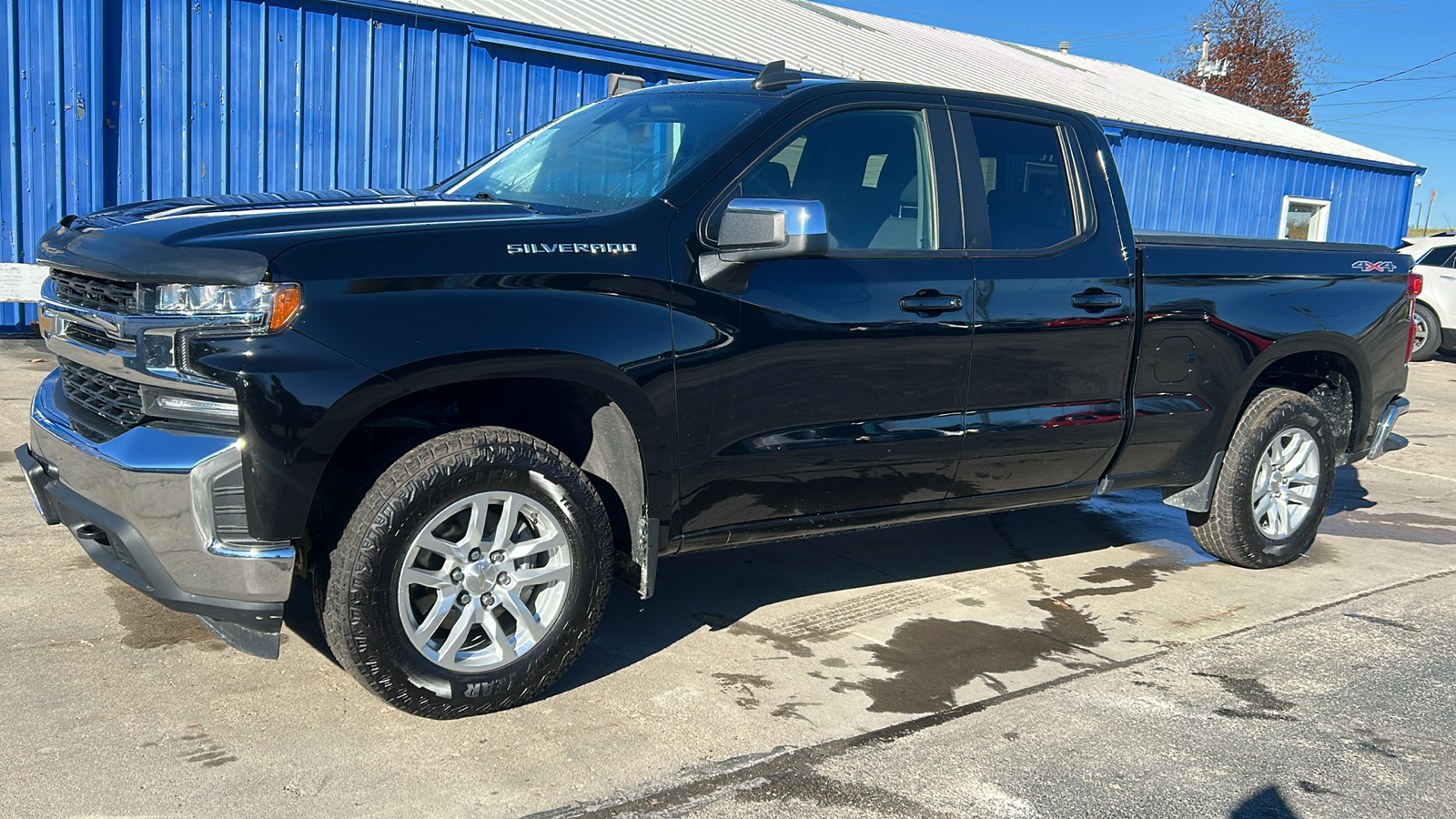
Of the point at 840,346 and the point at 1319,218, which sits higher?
the point at 1319,218

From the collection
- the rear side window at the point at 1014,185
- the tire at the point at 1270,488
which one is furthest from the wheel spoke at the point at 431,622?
the tire at the point at 1270,488

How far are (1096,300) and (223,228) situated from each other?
309 cm

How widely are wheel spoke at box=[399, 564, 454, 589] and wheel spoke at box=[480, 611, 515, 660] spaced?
151 mm

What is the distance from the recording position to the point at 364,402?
9.96ft

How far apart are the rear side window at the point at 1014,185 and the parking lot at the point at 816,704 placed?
1480 mm

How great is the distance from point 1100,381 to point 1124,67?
2589 cm

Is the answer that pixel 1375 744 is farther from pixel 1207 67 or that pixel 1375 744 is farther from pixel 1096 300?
pixel 1207 67

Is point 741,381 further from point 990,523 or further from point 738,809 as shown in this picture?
point 990,523

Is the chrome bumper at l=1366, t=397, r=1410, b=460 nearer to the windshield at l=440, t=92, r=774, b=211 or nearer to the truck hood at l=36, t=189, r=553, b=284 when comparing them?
the windshield at l=440, t=92, r=774, b=211

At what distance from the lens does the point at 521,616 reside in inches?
134

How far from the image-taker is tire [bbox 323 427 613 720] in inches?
123

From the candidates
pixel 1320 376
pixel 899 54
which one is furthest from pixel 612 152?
pixel 899 54

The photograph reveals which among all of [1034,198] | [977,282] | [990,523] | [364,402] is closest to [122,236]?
[364,402]

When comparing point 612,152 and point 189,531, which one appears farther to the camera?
point 612,152
